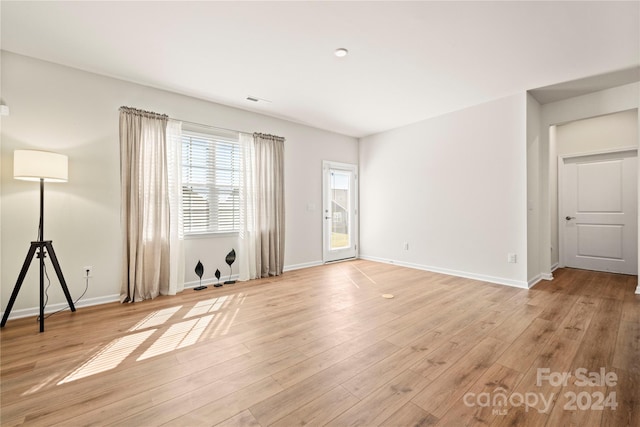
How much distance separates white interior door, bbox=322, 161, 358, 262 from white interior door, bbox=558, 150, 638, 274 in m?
4.06

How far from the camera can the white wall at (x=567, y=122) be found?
11.9 ft

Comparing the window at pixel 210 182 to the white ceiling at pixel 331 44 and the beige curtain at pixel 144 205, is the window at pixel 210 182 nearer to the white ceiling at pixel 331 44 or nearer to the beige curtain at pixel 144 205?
the beige curtain at pixel 144 205

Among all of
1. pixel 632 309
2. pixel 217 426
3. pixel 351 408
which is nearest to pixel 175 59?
pixel 217 426

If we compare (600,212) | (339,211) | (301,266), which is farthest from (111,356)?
(600,212)

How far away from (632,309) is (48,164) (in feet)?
20.8

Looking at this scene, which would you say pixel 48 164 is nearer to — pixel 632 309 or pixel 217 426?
pixel 217 426

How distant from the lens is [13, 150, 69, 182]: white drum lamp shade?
2562mm

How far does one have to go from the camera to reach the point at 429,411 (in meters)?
1.50

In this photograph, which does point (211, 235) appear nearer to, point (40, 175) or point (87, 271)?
point (87, 271)

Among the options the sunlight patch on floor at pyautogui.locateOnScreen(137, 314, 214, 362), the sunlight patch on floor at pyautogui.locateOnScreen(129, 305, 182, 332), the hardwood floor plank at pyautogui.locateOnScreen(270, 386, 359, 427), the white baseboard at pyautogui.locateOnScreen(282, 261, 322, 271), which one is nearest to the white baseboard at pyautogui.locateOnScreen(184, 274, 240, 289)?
the sunlight patch on floor at pyautogui.locateOnScreen(129, 305, 182, 332)

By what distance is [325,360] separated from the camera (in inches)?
79.7

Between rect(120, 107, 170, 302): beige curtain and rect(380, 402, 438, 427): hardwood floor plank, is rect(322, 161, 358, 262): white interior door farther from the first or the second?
rect(380, 402, 438, 427): hardwood floor plank

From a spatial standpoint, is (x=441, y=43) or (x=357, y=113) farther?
(x=357, y=113)

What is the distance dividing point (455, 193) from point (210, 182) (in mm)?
4036
